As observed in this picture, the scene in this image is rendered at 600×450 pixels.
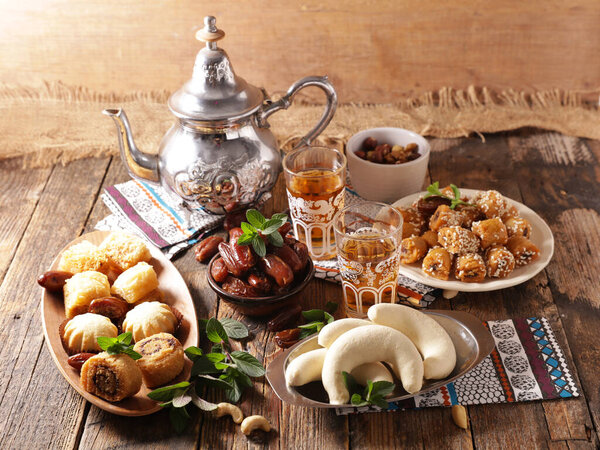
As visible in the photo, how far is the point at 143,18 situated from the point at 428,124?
100cm

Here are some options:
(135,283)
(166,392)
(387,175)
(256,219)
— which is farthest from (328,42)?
(166,392)

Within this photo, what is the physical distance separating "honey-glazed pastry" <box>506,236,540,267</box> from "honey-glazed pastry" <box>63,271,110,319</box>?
0.78 metres

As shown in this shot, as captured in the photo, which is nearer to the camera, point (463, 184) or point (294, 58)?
point (463, 184)

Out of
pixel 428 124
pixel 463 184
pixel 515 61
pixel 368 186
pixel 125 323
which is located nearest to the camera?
pixel 125 323

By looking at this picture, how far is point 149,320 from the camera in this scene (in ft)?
3.76

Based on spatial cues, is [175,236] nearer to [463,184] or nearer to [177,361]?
[177,361]

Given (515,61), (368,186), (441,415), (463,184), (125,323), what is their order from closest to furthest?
(441,415), (125,323), (368,186), (463,184), (515,61)

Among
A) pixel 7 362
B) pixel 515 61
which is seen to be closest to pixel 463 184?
pixel 515 61

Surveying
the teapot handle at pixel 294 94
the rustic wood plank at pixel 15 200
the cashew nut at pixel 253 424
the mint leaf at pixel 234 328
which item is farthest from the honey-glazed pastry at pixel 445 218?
the rustic wood plank at pixel 15 200

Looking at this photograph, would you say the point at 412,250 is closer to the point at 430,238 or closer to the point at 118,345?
the point at 430,238

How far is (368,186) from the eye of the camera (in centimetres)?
158

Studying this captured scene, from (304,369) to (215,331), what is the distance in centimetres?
21

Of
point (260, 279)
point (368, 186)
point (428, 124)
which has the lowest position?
point (428, 124)

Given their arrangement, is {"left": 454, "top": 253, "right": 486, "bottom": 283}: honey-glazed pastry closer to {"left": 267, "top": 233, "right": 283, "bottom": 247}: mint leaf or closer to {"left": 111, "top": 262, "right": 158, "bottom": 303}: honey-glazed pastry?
{"left": 267, "top": 233, "right": 283, "bottom": 247}: mint leaf
